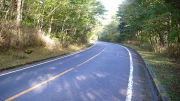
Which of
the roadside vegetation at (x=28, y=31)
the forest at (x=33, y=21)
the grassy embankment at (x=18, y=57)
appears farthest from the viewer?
the forest at (x=33, y=21)

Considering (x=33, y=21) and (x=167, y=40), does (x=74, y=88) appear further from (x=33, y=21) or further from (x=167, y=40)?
(x=33, y=21)

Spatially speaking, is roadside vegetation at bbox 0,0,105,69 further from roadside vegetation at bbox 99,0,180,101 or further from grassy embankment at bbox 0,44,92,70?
roadside vegetation at bbox 99,0,180,101

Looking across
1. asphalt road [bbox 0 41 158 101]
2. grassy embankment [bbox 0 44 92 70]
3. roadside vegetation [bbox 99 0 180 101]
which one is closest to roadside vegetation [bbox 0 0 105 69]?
grassy embankment [bbox 0 44 92 70]

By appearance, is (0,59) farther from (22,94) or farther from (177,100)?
(177,100)

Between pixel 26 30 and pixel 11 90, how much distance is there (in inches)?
370

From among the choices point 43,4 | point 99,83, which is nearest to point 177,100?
point 99,83

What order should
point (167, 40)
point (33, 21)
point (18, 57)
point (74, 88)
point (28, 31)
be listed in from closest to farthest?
point (74, 88)
point (18, 57)
point (28, 31)
point (167, 40)
point (33, 21)

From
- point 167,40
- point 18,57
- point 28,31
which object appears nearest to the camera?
point 18,57

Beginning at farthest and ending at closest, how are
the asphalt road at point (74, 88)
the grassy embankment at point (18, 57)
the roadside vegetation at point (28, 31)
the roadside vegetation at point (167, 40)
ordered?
the roadside vegetation at point (28, 31) → the grassy embankment at point (18, 57) → the roadside vegetation at point (167, 40) → the asphalt road at point (74, 88)

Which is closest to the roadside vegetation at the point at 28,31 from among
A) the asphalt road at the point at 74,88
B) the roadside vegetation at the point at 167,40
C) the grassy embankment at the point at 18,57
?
the grassy embankment at the point at 18,57

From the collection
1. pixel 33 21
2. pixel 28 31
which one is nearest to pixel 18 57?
pixel 28 31

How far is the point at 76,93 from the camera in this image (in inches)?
213

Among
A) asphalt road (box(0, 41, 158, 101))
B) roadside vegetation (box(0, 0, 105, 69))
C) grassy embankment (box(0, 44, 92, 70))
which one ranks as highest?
roadside vegetation (box(0, 0, 105, 69))

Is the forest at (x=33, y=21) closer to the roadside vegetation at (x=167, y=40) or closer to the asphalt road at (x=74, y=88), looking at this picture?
the asphalt road at (x=74, y=88)
